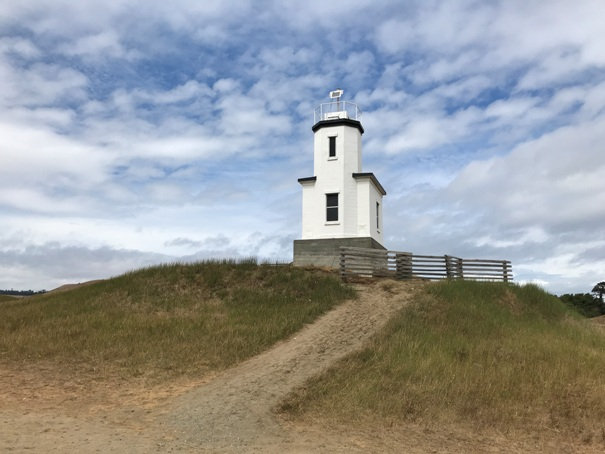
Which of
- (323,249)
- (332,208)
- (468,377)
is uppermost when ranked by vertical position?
(332,208)

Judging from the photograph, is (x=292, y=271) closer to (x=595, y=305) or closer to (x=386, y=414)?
→ (x=386, y=414)

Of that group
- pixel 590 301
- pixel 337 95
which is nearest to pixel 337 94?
pixel 337 95

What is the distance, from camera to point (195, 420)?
912 cm

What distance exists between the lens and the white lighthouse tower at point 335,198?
26000mm

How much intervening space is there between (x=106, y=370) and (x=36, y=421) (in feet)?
11.9

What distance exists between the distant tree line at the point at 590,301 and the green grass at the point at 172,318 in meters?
32.9

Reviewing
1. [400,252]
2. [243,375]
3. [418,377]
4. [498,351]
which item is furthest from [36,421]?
[400,252]

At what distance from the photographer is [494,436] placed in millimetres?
9242

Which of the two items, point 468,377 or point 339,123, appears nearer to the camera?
point 468,377

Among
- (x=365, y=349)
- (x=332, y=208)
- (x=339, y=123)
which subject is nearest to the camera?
(x=365, y=349)

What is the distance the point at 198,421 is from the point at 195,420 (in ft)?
0.29

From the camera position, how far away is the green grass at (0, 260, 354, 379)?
13516mm

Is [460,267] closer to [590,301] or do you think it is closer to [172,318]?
[172,318]

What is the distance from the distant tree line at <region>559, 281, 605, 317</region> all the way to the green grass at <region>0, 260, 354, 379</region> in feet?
108
